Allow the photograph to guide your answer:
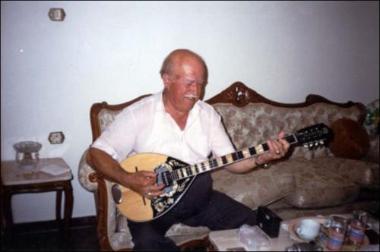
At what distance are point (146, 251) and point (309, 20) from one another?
2722 millimetres

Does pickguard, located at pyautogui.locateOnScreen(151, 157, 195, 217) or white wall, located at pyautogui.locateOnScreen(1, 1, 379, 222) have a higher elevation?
white wall, located at pyautogui.locateOnScreen(1, 1, 379, 222)

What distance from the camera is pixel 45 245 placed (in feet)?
8.25

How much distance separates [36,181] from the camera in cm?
231

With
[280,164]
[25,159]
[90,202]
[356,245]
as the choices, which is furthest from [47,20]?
[356,245]

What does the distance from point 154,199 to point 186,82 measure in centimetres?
71

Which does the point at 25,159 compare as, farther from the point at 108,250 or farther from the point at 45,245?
the point at 108,250

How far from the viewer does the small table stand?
7.51 ft

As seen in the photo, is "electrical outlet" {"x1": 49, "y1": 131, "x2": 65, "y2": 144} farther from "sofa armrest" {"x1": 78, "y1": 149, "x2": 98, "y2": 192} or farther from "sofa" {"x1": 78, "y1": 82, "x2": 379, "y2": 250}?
"sofa armrest" {"x1": 78, "y1": 149, "x2": 98, "y2": 192}

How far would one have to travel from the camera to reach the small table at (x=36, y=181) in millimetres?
2289

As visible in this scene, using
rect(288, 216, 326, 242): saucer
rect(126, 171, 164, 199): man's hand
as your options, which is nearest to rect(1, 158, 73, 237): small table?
rect(126, 171, 164, 199): man's hand

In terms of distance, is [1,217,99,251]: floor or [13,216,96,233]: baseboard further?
[13,216,96,233]: baseboard

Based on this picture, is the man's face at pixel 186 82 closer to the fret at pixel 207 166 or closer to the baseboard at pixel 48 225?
the fret at pixel 207 166

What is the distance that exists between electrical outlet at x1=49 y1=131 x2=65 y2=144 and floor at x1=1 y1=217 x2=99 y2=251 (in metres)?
0.72

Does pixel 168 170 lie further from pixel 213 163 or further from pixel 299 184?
pixel 299 184
